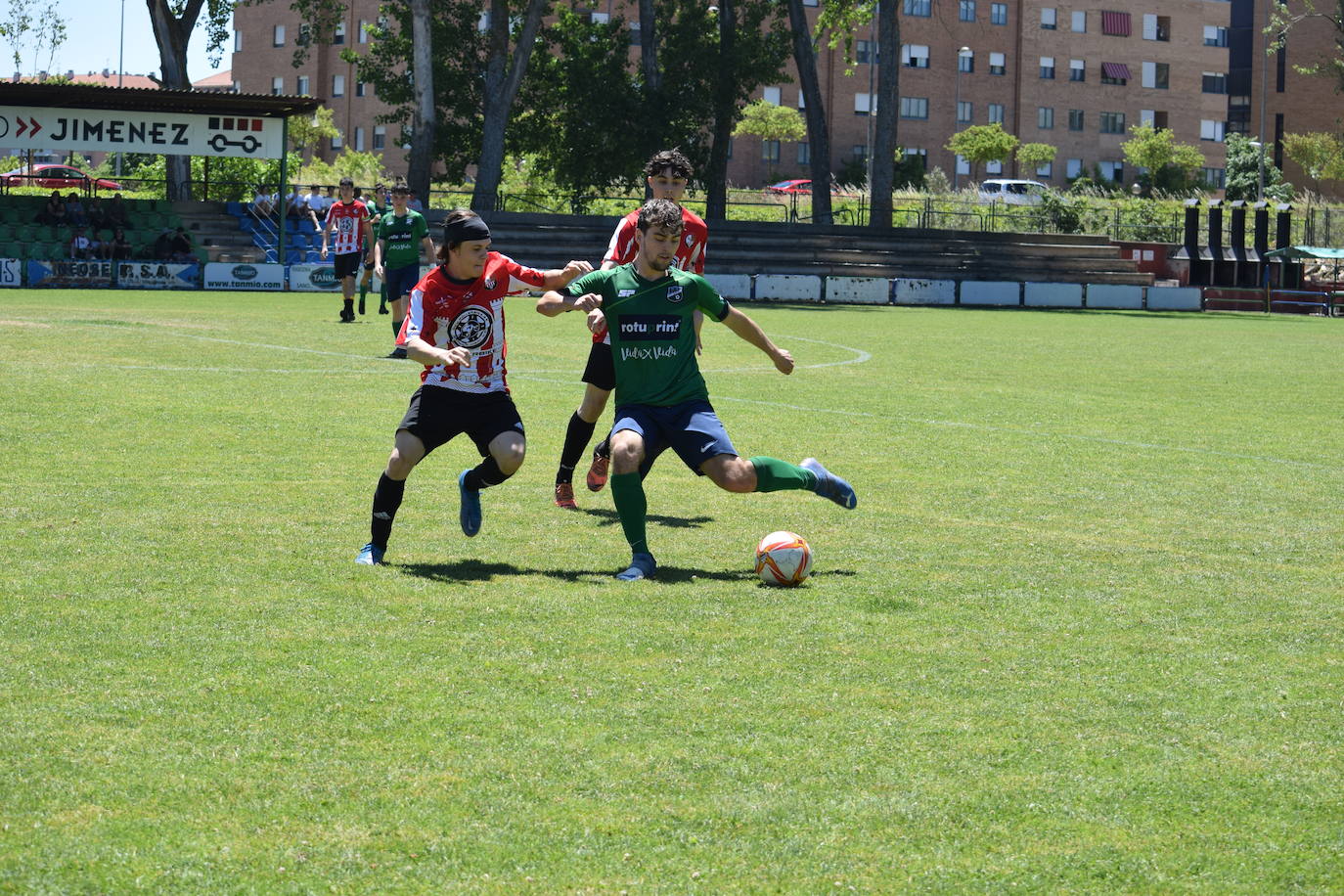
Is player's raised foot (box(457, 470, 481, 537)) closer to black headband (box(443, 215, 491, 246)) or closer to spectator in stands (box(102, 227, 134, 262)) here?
black headband (box(443, 215, 491, 246))

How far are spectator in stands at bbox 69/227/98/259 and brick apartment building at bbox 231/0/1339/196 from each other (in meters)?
57.4

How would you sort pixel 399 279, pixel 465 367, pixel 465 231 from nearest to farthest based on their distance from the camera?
pixel 465 231 → pixel 465 367 → pixel 399 279

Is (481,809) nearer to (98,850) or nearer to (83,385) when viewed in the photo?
(98,850)

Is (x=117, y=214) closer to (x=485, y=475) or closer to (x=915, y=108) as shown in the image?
(x=485, y=475)

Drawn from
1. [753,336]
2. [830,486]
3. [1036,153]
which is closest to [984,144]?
[1036,153]

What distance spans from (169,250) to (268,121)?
157 inches

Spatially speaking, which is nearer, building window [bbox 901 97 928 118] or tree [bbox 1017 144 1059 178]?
tree [bbox 1017 144 1059 178]

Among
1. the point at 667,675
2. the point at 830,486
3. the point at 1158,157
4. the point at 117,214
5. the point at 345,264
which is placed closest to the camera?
the point at 667,675

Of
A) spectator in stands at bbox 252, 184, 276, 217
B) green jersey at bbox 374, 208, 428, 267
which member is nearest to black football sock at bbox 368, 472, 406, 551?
green jersey at bbox 374, 208, 428, 267

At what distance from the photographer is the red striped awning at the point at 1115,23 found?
9956 centimetres

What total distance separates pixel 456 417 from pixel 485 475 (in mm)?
342

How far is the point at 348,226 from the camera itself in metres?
24.8

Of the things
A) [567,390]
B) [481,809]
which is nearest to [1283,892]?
[481,809]

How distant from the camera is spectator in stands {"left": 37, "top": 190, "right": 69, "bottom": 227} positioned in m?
37.5
